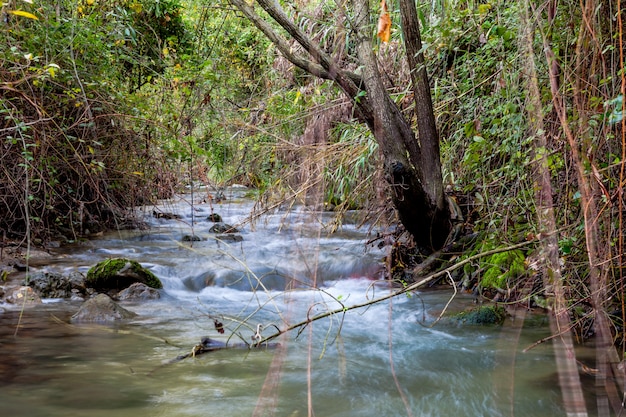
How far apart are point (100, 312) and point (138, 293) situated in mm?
1008

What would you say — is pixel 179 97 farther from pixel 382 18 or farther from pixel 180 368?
pixel 382 18

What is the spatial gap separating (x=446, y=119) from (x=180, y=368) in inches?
146

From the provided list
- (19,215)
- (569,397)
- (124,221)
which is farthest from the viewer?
(124,221)

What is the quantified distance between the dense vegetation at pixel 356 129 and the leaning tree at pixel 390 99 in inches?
9.0

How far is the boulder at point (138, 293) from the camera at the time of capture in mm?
5180

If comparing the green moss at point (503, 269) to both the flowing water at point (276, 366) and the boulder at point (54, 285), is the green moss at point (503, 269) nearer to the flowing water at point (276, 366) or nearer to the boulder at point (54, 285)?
the flowing water at point (276, 366)

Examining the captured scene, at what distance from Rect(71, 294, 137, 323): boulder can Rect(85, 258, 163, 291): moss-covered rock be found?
928 millimetres

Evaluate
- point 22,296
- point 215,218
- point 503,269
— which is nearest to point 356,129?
point 503,269

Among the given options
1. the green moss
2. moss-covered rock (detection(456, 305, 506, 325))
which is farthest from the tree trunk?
the green moss

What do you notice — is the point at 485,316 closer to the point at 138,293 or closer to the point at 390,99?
the point at 390,99

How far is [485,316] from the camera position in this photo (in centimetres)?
423

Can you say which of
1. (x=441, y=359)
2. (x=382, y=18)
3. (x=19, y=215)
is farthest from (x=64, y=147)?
(x=382, y=18)

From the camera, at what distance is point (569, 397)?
9.51ft

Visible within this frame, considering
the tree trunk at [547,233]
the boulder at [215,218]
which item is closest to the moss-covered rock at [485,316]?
the tree trunk at [547,233]
